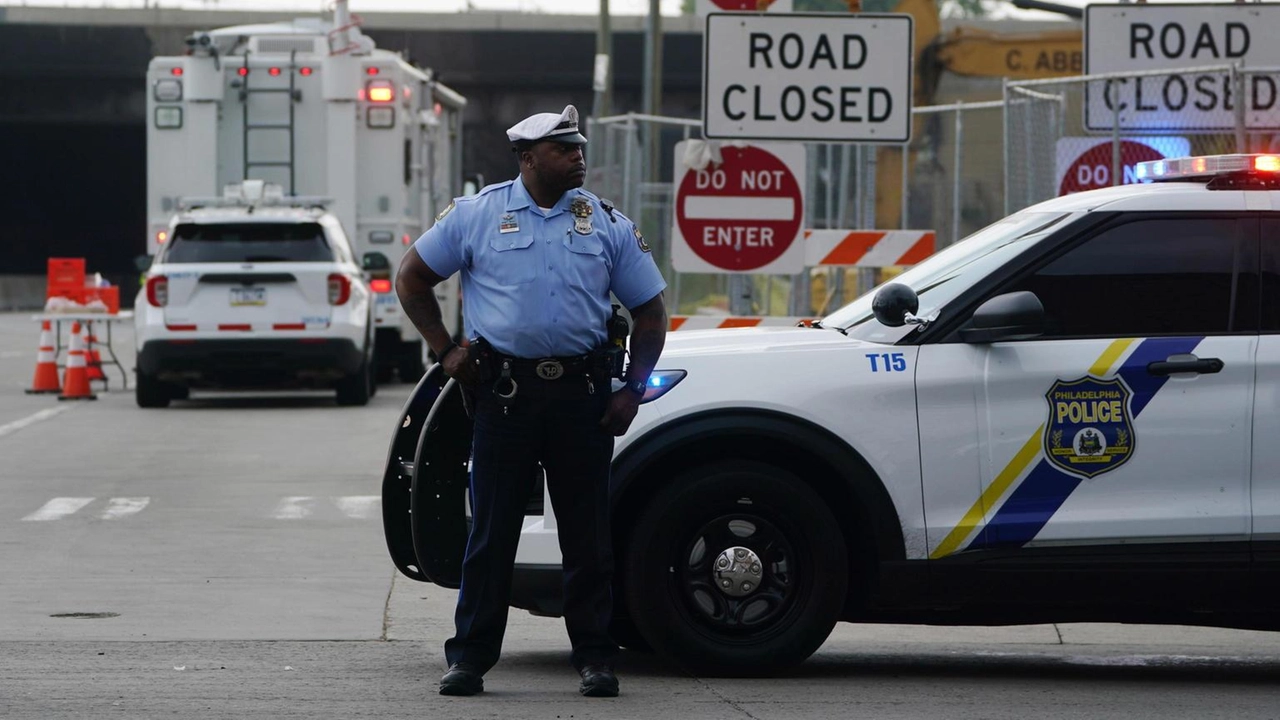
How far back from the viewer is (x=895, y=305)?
22.6 feet

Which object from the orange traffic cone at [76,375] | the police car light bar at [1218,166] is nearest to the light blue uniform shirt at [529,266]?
the police car light bar at [1218,166]

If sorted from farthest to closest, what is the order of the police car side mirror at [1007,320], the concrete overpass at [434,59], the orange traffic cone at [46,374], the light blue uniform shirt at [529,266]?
the concrete overpass at [434,59] → the orange traffic cone at [46,374] → the police car side mirror at [1007,320] → the light blue uniform shirt at [529,266]

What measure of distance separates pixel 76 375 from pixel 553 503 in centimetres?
1446

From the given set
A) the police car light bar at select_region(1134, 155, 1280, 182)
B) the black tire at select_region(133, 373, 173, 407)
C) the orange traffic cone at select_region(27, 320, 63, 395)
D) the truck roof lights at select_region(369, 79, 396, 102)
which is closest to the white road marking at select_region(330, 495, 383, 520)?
the police car light bar at select_region(1134, 155, 1280, 182)

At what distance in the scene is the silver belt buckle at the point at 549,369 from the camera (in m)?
6.67

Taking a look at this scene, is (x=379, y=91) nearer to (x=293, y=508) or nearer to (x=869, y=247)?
(x=869, y=247)

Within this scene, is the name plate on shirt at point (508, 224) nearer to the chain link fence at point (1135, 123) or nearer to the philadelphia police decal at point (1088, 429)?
the philadelphia police decal at point (1088, 429)

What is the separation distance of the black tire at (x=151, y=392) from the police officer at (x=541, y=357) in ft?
42.4

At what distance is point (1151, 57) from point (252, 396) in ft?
35.0

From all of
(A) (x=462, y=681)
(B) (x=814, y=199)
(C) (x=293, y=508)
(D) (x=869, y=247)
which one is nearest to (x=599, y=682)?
(A) (x=462, y=681)

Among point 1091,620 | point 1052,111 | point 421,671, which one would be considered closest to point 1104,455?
point 1091,620

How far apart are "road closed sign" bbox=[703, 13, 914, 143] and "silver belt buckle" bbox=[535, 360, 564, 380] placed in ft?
16.1

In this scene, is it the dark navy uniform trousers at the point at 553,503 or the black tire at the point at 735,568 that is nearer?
the dark navy uniform trousers at the point at 553,503

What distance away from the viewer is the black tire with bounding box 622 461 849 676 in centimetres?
700
